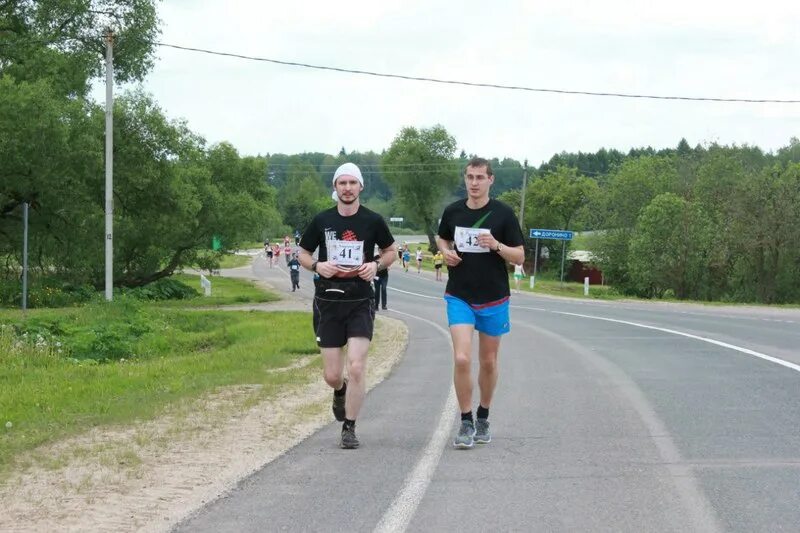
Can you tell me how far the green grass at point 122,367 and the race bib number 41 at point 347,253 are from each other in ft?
8.90

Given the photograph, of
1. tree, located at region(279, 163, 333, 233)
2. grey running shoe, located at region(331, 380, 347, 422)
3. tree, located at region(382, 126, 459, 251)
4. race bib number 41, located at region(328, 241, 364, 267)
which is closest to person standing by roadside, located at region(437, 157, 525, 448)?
race bib number 41, located at region(328, 241, 364, 267)

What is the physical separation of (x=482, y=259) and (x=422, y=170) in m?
107

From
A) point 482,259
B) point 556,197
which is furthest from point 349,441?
point 556,197

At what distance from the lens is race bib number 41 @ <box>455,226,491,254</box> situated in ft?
23.6

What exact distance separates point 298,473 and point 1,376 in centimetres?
798

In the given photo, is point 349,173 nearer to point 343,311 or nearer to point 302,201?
point 343,311

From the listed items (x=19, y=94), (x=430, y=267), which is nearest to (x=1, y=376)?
(x=19, y=94)

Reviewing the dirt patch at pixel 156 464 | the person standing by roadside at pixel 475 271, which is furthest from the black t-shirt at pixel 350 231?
the dirt patch at pixel 156 464

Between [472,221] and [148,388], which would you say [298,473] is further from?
[148,388]

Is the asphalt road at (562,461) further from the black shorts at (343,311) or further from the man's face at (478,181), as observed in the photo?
the man's face at (478,181)

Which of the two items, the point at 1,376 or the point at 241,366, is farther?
the point at 241,366

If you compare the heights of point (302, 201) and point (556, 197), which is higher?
point (302, 201)

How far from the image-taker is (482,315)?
723 cm

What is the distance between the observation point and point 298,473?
6.43 meters
